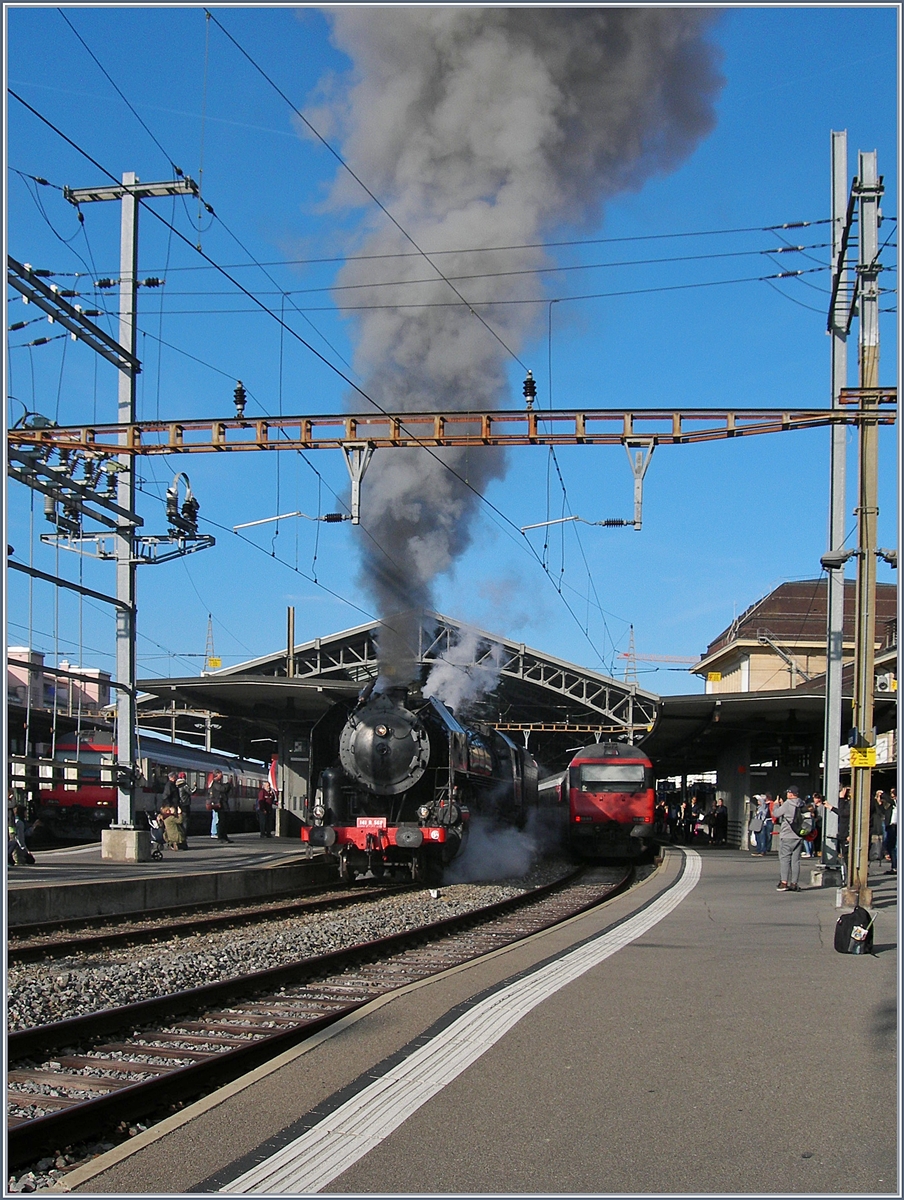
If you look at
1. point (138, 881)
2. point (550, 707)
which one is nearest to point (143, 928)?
point (138, 881)

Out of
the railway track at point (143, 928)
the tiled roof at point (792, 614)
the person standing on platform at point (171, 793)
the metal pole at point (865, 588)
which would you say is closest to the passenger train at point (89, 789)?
the person standing on platform at point (171, 793)

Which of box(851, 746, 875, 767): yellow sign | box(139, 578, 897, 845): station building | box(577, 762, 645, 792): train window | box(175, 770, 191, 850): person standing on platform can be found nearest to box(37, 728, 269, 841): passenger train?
box(175, 770, 191, 850): person standing on platform

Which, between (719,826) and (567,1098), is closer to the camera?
(567,1098)

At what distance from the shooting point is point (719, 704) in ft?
93.4

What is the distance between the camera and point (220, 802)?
32812 millimetres

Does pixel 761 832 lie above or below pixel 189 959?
below

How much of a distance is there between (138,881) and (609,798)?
13.2 m

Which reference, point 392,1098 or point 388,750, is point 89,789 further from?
point 392,1098

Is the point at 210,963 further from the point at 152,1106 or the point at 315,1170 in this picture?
the point at 315,1170

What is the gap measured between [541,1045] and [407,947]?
571cm

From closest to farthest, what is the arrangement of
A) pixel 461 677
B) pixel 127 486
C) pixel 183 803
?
pixel 127 486, pixel 461 677, pixel 183 803

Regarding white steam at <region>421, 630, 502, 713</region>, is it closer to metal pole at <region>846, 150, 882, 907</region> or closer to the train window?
the train window

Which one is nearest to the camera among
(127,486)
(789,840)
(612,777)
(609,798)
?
(789,840)

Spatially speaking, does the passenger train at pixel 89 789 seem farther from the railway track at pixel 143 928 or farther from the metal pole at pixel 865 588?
the metal pole at pixel 865 588
